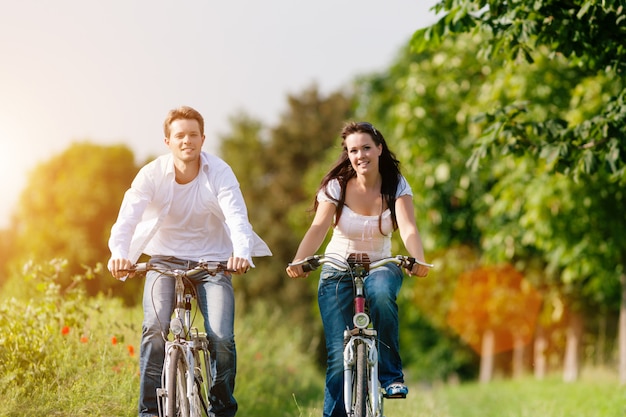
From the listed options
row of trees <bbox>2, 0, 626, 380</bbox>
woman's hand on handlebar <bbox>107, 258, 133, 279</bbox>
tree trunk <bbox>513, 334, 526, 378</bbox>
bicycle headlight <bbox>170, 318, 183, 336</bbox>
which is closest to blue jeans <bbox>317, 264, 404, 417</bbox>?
bicycle headlight <bbox>170, 318, 183, 336</bbox>

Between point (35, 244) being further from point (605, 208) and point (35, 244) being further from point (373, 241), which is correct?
point (373, 241)

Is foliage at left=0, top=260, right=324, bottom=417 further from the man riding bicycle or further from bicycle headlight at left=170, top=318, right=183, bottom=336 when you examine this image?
bicycle headlight at left=170, top=318, right=183, bottom=336

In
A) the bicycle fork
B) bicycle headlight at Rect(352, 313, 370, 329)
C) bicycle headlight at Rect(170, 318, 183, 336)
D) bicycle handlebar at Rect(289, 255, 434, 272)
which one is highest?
bicycle handlebar at Rect(289, 255, 434, 272)

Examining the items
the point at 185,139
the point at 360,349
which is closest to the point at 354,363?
the point at 360,349

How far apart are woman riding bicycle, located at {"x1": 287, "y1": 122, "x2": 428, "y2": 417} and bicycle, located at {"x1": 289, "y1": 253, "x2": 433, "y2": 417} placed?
112mm

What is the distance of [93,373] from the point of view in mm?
6781

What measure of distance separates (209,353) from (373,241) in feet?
4.13

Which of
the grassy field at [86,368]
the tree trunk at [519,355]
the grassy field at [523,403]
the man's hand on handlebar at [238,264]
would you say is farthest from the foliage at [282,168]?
the man's hand on handlebar at [238,264]

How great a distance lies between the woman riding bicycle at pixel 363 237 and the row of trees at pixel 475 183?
258 cm

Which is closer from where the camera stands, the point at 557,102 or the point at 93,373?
the point at 93,373

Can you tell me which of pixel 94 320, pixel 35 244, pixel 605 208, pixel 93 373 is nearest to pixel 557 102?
pixel 605 208

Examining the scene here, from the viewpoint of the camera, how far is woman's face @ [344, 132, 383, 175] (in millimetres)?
5988

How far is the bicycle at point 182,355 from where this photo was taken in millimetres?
5273

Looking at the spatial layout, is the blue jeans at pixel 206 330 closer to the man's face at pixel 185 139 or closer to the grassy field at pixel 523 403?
the man's face at pixel 185 139
